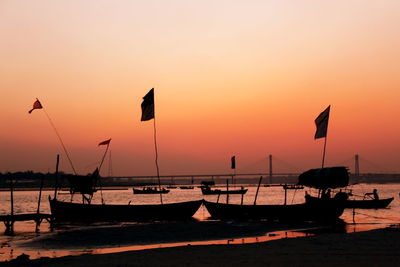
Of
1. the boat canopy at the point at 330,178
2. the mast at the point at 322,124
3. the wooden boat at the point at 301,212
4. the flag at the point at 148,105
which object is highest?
the flag at the point at 148,105

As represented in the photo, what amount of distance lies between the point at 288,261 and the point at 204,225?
17.5m

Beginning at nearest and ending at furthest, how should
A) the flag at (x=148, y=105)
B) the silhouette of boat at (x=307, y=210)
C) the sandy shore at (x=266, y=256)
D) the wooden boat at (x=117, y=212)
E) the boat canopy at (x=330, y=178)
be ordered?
the sandy shore at (x=266, y=256), the boat canopy at (x=330, y=178), the flag at (x=148, y=105), the silhouette of boat at (x=307, y=210), the wooden boat at (x=117, y=212)

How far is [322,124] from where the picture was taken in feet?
123

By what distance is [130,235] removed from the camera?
3034cm

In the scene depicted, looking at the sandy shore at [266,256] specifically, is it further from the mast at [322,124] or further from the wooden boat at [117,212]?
the wooden boat at [117,212]

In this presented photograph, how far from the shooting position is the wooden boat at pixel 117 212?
41312 mm

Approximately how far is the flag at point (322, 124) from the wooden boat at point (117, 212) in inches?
521

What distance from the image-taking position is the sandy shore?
17.2 m

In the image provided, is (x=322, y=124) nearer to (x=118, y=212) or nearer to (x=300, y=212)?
(x=300, y=212)

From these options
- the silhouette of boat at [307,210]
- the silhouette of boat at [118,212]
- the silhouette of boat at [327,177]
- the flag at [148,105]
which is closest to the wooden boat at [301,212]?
the silhouette of boat at [307,210]

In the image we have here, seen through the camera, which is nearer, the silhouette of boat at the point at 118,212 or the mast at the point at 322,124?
the mast at the point at 322,124

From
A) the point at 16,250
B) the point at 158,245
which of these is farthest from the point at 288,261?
the point at 16,250

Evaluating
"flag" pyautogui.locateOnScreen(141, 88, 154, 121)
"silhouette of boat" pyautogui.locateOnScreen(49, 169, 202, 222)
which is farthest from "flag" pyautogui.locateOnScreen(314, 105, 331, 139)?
"silhouette of boat" pyautogui.locateOnScreen(49, 169, 202, 222)

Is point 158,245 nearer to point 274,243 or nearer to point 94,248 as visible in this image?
point 94,248
